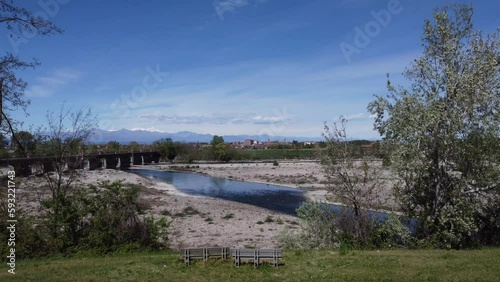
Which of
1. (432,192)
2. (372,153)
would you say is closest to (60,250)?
(372,153)

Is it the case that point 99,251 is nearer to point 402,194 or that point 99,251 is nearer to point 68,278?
point 68,278

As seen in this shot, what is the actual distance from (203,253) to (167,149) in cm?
16567

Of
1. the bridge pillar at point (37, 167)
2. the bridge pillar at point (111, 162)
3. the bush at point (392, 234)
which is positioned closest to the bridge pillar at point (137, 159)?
the bridge pillar at point (111, 162)

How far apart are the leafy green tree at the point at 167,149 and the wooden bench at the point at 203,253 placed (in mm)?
164874

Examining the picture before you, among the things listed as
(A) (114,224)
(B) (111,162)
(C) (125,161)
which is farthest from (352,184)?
(C) (125,161)

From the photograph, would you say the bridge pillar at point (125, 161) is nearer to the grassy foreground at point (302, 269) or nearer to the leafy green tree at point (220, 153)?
the leafy green tree at point (220, 153)

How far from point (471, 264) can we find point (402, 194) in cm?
650

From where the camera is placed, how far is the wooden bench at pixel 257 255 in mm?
15320

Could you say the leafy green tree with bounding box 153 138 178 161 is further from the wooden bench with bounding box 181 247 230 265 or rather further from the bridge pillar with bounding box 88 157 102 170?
the wooden bench with bounding box 181 247 230 265

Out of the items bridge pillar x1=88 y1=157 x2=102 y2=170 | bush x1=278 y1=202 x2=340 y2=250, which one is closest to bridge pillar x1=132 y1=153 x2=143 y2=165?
bridge pillar x1=88 y1=157 x2=102 y2=170

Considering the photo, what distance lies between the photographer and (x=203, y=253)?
15984 mm

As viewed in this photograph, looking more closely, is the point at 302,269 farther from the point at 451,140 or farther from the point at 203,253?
the point at 451,140

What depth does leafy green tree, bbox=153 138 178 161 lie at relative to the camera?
178000mm

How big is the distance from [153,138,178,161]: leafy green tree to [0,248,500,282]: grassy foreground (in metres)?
163
